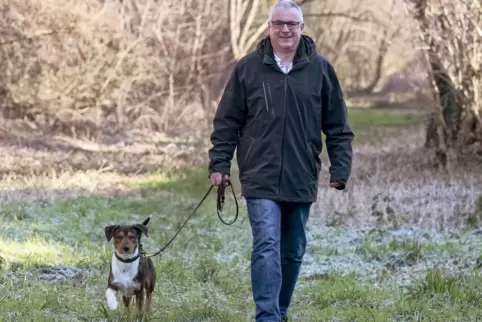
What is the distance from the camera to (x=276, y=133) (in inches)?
214

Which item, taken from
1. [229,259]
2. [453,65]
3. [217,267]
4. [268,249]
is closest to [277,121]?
[268,249]

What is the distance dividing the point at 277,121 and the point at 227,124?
36cm

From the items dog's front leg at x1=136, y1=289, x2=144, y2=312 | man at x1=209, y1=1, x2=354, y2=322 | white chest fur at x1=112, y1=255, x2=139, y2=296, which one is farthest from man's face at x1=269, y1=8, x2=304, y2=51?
dog's front leg at x1=136, y1=289, x2=144, y2=312

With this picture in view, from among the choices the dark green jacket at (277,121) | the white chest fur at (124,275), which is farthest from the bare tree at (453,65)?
the white chest fur at (124,275)

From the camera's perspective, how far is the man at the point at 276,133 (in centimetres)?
543

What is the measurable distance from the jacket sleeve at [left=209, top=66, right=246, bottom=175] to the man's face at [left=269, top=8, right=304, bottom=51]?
0.33 m

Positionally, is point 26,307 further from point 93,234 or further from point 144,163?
point 144,163

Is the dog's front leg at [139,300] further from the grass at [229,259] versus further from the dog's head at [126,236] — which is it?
the dog's head at [126,236]

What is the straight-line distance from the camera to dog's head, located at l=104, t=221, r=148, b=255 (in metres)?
5.84

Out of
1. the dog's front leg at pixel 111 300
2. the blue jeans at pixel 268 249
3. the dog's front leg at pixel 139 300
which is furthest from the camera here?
the dog's front leg at pixel 139 300

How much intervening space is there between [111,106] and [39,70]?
2.44 m

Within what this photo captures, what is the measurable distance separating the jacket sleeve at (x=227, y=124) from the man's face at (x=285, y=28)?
1.09 feet

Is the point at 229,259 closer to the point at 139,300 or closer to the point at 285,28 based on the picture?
the point at 139,300

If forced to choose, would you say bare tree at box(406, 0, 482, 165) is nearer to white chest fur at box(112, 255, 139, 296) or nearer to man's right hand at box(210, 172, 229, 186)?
man's right hand at box(210, 172, 229, 186)
